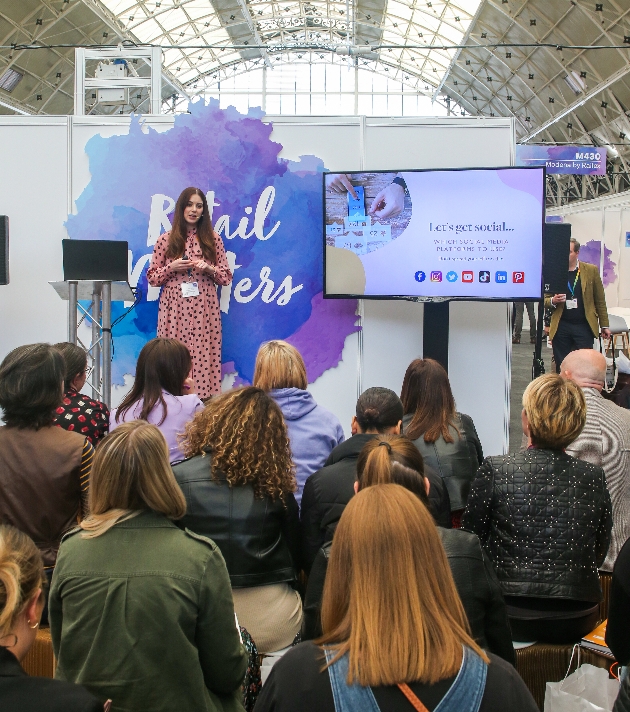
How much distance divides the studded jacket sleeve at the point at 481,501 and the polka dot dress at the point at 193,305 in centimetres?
303

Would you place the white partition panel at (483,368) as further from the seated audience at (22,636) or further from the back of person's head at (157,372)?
the seated audience at (22,636)

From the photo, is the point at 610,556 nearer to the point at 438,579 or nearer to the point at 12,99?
the point at 438,579

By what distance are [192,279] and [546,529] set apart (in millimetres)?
3336

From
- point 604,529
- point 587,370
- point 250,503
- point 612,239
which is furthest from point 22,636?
point 612,239

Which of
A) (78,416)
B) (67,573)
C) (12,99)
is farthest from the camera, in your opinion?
(12,99)

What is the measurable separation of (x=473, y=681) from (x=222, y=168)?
4.70m

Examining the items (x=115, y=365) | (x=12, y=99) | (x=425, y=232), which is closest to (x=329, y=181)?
(x=425, y=232)

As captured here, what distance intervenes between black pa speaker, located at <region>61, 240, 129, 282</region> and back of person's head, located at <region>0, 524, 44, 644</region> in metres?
3.53

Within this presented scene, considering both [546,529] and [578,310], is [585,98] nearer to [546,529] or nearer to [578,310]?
[578,310]

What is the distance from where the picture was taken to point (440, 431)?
302 cm

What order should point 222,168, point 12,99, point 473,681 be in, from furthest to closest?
1. point 12,99
2. point 222,168
3. point 473,681

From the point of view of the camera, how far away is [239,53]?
25547 millimetres

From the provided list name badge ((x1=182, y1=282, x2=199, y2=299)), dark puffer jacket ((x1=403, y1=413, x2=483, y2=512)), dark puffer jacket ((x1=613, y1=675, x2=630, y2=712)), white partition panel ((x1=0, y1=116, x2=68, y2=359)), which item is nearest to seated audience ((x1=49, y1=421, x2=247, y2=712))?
dark puffer jacket ((x1=613, y1=675, x2=630, y2=712))

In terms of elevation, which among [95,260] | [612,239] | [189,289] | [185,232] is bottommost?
[189,289]
